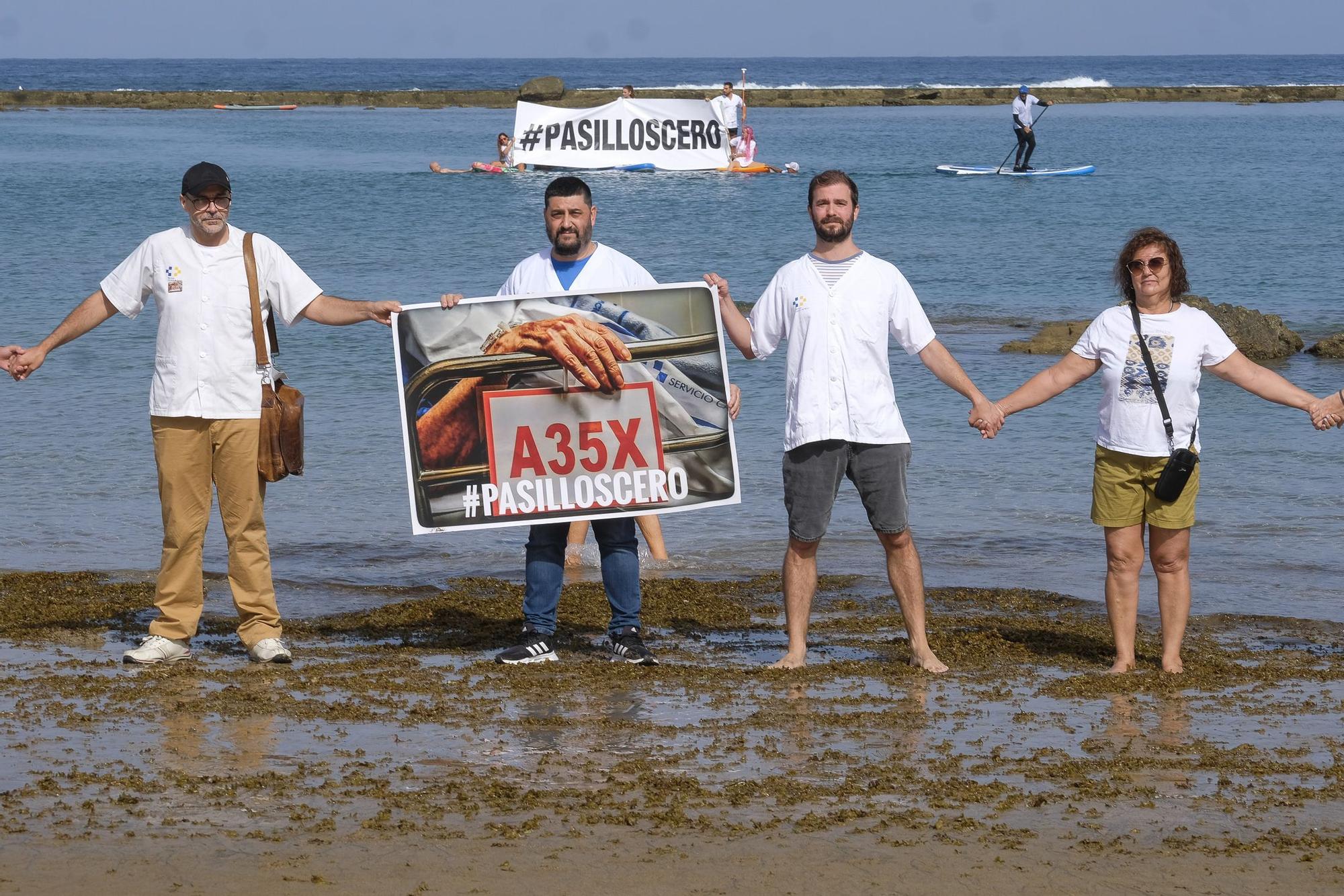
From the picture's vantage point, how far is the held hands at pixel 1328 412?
20.8 ft

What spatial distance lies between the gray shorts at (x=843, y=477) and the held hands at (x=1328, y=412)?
171 cm

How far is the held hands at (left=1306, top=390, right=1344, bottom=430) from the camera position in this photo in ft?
A: 20.8

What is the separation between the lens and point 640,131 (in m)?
37.2

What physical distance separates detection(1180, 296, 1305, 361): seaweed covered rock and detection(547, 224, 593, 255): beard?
1115 cm

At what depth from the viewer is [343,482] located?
10961mm

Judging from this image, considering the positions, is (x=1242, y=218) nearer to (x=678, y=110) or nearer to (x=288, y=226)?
(x=678, y=110)

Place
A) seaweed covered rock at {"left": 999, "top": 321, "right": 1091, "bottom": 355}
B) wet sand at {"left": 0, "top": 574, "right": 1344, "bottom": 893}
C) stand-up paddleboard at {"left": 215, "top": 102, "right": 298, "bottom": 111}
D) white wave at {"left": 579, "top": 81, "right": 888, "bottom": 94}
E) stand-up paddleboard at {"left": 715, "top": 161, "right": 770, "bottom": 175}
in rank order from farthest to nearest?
1. white wave at {"left": 579, "top": 81, "right": 888, "bottom": 94}
2. stand-up paddleboard at {"left": 215, "top": 102, "right": 298, "bottom": 111}
3. stand-up paddleboard at {"left": 715, "top": 161, "right": 770, "bottom": 175}
4. seaweed covered rock at {"left": 999, "top": 321, "right": 1091, "bottom": 355}
5. wet sand at {"left": 0, "top": 574, "right": 1344, "bottom": 893}

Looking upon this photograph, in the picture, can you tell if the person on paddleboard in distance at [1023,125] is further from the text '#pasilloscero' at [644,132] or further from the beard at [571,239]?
the beard at [571,239]

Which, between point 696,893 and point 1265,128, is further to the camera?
point 1265,128

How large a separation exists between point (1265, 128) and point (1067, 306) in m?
45.1

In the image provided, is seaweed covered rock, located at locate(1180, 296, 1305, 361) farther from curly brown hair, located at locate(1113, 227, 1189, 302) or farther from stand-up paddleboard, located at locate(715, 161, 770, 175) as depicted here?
stand-up paddleboard, located at locate(715, 161, 770, 175)

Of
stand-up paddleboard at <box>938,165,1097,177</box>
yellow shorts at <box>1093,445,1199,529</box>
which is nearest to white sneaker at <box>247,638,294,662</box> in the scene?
yellow shorts at <box>1093,445,1199,529</box>

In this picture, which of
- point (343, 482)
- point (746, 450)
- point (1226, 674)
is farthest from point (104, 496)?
point (1226, 674)

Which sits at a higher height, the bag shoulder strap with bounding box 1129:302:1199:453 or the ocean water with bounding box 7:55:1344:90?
the ocean water with bounding box 7:55:1344:90
